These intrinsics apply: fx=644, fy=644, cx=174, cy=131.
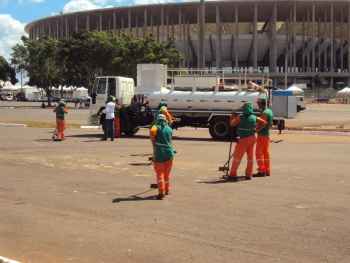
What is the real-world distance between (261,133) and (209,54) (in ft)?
354

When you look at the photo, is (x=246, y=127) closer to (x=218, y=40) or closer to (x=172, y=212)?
(x=172, y=212)

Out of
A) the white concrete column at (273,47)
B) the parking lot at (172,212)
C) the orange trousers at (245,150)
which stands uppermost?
the white concrete column at (273,47)

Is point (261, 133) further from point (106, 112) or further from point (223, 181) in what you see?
point (106, 112)

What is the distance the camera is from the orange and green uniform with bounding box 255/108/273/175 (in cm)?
1448

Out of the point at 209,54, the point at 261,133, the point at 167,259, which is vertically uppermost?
the point at 209,54

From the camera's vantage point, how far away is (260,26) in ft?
396

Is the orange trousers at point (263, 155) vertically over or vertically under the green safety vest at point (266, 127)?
under

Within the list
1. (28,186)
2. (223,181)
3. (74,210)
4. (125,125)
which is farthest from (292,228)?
(125,125)

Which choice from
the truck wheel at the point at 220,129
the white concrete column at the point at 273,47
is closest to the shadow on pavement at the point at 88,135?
the truck wheel at the point at 220,129

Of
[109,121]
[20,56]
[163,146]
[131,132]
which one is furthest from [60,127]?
[20,56]

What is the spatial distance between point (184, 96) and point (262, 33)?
94186 mm

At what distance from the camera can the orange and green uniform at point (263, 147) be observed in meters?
14.5

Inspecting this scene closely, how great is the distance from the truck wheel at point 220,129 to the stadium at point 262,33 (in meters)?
87.4

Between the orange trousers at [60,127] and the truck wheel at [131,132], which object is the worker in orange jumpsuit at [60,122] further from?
the truck wheel at [131,132]
